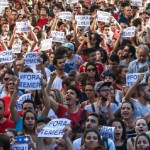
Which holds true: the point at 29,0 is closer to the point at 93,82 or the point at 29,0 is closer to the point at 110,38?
the point at 110,38

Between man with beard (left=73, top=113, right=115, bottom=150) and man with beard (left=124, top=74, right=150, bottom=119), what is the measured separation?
104 cm

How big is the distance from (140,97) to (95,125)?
173 centimetres

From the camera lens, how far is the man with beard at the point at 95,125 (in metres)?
10.5

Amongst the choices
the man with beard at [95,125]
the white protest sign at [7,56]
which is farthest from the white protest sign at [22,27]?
the man with beard at [95,125]

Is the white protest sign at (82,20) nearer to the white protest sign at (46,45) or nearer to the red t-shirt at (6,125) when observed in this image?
the white protest sign at (46,45)

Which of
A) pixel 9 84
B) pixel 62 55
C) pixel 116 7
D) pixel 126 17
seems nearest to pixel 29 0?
pixel 116 7

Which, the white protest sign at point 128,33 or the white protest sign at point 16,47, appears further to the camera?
the white protest sign at point 128,33

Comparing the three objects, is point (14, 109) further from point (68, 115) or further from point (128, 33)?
point (128, 33)

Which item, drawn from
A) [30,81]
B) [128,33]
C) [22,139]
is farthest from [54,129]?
[128,33]

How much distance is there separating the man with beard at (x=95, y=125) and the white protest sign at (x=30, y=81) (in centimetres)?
106

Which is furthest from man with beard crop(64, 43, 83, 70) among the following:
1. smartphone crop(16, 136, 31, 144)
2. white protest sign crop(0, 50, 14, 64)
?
smartphone crop(16, 136, 31, 144)

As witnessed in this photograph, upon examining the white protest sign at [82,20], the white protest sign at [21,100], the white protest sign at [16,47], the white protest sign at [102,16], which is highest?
the white protest sign at [21,100]

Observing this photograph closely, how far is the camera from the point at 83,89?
44.1 ft

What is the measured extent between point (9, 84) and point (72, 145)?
9.94 feet
